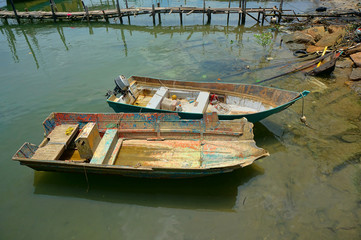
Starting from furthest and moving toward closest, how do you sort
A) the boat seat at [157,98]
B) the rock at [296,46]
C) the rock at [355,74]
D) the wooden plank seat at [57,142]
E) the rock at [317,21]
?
the rock at [317,21]
the rock at [296,46]
the rock at [355,74]
the boat seat at [157,98]
the wooden plank seat at [57,142]

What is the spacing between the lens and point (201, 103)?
8922 mm

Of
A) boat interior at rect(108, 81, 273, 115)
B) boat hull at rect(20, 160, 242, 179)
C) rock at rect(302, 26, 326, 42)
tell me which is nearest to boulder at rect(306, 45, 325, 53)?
rock at rect(302, 26, 326, 42)

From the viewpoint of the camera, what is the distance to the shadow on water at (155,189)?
21.5 feet

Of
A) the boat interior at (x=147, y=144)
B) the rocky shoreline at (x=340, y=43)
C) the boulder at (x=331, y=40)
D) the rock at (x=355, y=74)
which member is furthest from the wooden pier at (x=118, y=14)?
the boat interior at (x=147, y=144)

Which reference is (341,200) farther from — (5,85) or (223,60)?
→ (5,85)

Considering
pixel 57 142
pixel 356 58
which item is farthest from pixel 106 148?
pixel 356 58

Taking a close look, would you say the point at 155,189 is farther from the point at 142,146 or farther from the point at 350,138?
the point at 350,138

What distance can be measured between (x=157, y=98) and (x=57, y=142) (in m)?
4.25

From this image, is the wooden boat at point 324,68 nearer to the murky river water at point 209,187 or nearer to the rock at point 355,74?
the murky river water at point 209,187

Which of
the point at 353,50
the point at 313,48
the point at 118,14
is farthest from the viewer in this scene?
the point at 118,14

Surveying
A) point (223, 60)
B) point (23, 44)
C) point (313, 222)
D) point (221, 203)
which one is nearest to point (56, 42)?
point (23, 44)

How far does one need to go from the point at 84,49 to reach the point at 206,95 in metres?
14.2

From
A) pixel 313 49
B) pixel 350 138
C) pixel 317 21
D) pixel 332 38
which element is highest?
pixel 317 21

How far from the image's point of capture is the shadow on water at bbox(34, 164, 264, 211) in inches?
258
